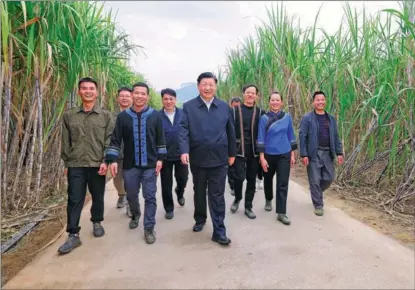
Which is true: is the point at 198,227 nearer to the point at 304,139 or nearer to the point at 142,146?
the point at 142,146

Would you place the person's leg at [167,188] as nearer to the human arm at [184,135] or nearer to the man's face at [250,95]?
the human arm at [184,135]

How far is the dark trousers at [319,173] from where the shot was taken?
3.67m

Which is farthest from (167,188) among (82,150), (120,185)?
(82,150)

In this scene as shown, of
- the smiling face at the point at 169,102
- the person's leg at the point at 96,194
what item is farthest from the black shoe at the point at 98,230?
the smiling face at the point at 169,102

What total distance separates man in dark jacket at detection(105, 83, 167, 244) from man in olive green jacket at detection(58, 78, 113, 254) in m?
0.13

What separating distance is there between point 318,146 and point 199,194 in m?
1.52

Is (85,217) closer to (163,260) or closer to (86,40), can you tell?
(163,260)

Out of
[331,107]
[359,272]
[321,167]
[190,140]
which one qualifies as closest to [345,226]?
[321,167]

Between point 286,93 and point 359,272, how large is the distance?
13.1 feet

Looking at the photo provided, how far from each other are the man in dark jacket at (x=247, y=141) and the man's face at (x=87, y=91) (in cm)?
148

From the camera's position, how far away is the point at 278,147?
3.44 m

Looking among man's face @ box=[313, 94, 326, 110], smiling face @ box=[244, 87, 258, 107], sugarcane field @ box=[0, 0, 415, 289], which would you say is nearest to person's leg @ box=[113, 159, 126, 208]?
sugarcane field @ box=[0, 0, 415, 289]

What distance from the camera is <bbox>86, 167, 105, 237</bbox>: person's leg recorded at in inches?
114

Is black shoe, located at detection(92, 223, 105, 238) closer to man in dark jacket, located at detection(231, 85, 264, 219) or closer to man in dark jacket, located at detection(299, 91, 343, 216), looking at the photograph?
man in dark jacket, located at detection(231, 85, 264, 219)
